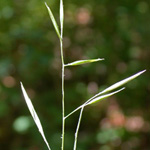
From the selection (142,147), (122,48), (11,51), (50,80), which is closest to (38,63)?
(11,51)

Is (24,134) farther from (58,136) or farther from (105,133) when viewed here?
(105,133)

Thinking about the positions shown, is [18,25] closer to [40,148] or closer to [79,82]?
[79,82]

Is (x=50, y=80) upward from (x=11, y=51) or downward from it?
downward

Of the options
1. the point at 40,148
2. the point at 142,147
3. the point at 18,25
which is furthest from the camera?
the point at 142,147

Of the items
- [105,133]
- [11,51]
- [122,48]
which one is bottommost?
[105,133]

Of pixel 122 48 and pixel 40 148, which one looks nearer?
pixel 40 148

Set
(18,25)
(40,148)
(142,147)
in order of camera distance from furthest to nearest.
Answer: (142,147)
(18,25)
(40,148)
